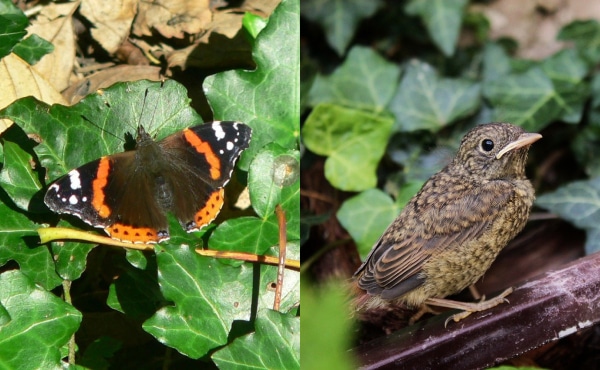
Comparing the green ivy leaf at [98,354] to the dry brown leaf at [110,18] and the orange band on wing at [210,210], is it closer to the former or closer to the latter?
the orange band on wing at [210,210]

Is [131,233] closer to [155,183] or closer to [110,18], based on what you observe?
[155,183]

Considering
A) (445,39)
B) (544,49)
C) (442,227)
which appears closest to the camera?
(442,227)

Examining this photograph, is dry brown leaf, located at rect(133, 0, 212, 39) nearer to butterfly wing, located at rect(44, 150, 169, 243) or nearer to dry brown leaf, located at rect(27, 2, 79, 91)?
dry brown leaf, located at rect(27, 2, 79, 91)

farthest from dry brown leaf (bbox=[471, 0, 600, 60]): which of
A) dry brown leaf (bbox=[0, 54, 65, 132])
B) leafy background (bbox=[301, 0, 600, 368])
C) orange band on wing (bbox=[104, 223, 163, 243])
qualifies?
orange band on wing (bbox=[104, 223, 163, 243])

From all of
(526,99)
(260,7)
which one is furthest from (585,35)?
(260,7)

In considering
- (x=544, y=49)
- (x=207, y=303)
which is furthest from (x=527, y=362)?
(x=544, y=49)

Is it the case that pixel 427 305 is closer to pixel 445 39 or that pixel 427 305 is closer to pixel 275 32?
pixel 275 32
